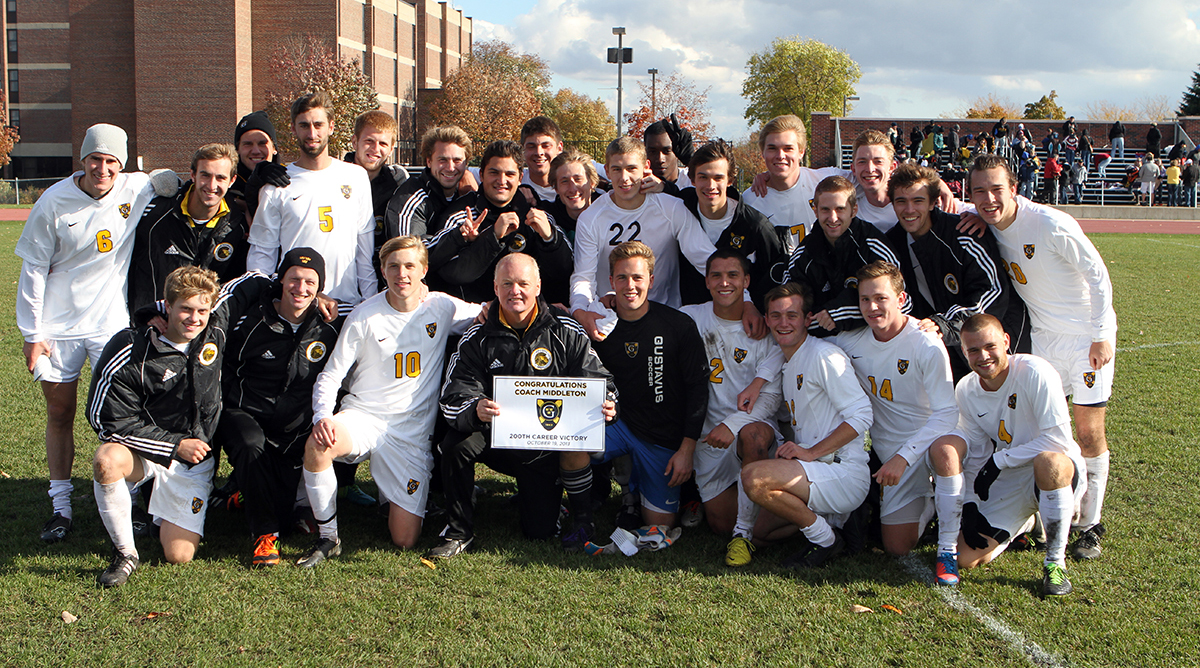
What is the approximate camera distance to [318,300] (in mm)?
4785

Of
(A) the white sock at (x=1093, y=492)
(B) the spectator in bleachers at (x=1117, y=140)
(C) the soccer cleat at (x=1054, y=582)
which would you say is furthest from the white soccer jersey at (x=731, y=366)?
(B) the spectator in bleachers at (x=1117, y=140)

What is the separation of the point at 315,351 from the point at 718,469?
2.39 metres

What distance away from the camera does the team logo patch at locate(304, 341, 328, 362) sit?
4836mm

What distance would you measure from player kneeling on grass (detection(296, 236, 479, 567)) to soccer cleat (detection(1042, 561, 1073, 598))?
318 centimetres

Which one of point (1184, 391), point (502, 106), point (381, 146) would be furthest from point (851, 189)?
point (502, 106)

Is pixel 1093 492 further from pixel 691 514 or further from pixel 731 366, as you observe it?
pixel 691 514

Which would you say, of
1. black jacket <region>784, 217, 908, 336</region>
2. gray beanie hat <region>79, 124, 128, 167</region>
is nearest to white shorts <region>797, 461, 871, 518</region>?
black jacket <region>784, 217, 908, 336</region>

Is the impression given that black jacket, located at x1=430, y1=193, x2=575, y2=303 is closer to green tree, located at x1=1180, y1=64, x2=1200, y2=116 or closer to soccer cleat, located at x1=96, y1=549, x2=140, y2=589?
soccer cleat, located at x1=96, y1=549, x2=140, y2=589

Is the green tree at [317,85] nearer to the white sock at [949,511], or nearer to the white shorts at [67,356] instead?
the white shorts at [67,356]

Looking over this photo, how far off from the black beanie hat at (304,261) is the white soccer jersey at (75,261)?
44.9 inches

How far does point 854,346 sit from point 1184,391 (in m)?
4.92

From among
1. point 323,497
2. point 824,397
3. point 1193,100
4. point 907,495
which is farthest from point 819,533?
point 1193,100

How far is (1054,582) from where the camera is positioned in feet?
13.1

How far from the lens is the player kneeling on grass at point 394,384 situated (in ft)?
15.5
